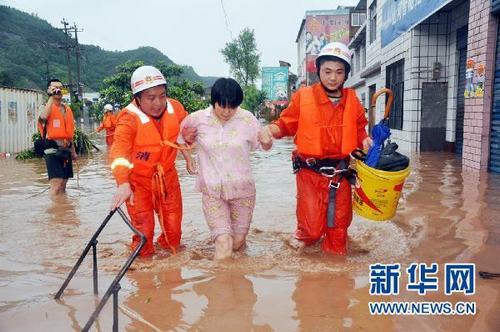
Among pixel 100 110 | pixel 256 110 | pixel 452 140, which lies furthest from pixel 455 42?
pixel 256 110

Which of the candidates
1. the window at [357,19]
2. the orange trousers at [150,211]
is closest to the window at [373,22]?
the orange trousers at [150,211]

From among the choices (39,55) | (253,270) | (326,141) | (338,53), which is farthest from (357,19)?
(39,55)

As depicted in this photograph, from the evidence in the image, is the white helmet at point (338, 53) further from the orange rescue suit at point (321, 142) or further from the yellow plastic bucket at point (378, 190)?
the yellow plastic bucket at point (378, 190)

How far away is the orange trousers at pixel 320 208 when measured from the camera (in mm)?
3971

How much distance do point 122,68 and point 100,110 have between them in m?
3.16

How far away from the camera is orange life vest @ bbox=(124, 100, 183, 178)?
13.0ft

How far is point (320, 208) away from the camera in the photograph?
3.98 meters

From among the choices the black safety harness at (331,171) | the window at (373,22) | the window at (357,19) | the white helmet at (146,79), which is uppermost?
the window at (357,19)

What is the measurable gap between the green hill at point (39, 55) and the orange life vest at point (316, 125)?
4668 cm

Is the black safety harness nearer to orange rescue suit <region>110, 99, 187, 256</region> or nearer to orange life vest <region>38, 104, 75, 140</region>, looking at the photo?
orange rescue suit <region>110, 99, 187, 256</region>

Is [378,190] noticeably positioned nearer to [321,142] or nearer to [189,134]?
[321,142]

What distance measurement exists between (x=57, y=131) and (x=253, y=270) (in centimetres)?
Result: 472

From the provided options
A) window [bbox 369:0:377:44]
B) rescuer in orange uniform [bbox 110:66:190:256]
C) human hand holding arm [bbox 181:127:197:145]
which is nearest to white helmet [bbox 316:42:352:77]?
human hand holding arm [bbox 181:127:197:145]

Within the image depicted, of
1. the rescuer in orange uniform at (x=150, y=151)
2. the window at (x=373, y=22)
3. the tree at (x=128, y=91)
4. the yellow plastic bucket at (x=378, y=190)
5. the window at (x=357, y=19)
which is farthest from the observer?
the window at (x=357, y=19)
